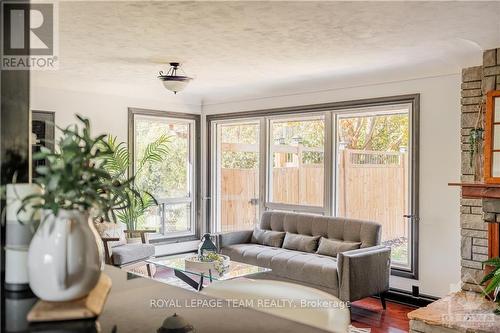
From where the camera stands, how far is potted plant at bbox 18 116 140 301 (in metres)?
1.00

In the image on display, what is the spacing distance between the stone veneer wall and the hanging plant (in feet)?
0.20

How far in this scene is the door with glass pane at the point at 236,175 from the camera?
22.4 feet

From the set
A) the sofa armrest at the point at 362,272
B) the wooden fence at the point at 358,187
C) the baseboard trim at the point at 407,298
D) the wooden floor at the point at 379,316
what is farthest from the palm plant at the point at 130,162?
the baseboard trim at the point at 407,298

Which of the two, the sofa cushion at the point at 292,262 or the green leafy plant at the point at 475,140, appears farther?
the sofa cushion at the point at 292,262

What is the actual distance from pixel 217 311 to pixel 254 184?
18.6 feet

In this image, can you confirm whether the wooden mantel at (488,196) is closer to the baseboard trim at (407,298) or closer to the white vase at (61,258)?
the baseboard trim at (407,298)

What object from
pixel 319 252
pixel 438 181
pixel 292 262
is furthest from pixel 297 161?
pixel 438 181

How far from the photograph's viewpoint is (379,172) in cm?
538

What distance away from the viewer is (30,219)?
43.7 inches

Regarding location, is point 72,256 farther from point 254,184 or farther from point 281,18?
point 254,184

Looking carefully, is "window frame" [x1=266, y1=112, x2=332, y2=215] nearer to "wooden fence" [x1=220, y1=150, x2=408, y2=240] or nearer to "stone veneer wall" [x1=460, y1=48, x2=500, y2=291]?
"wooden fence" [x1=220, y1=150, x2=408, y2=240]

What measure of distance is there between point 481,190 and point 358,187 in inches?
71.7

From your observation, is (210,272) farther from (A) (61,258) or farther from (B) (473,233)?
(A) (61,258)

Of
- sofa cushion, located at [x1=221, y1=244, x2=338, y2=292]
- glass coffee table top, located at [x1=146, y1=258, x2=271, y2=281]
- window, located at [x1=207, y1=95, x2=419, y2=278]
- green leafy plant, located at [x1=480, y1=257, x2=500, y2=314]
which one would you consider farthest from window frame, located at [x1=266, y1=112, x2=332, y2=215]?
green leafy plant, located at [x1=480, y1=257, x2=500, y2=314]
